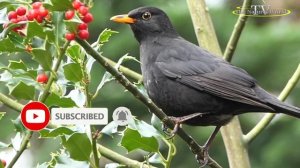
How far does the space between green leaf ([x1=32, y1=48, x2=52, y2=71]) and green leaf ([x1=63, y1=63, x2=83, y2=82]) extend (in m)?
0.05

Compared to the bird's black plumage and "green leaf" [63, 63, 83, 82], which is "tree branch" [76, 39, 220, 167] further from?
the bird's black plumage

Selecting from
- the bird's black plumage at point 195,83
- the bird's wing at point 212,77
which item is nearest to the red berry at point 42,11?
→ the bird's black plumage at point 195,83

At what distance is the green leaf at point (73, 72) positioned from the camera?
2457mm

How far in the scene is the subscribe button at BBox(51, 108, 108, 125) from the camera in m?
2.57

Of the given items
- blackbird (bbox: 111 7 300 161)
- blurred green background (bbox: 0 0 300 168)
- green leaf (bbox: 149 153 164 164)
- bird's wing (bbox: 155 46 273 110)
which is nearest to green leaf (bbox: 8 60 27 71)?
green leaf (bbox: 149 153 164 164)

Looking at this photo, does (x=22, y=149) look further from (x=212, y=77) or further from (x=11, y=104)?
(x=212, y=77)

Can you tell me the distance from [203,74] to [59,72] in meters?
1.39

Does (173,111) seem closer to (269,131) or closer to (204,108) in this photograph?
(204,108)

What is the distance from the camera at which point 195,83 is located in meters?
3.91

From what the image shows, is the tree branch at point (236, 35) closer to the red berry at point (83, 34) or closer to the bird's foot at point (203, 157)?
the bird's foot at point (203, 157)

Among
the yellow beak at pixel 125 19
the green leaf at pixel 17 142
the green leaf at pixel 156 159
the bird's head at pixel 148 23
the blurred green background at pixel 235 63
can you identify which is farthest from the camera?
the blurred green background at pixel 235 63

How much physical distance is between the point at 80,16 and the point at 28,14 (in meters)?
0.17

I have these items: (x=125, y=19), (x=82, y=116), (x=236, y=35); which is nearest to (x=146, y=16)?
(x=125, y=19)

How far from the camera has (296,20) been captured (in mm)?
9438
